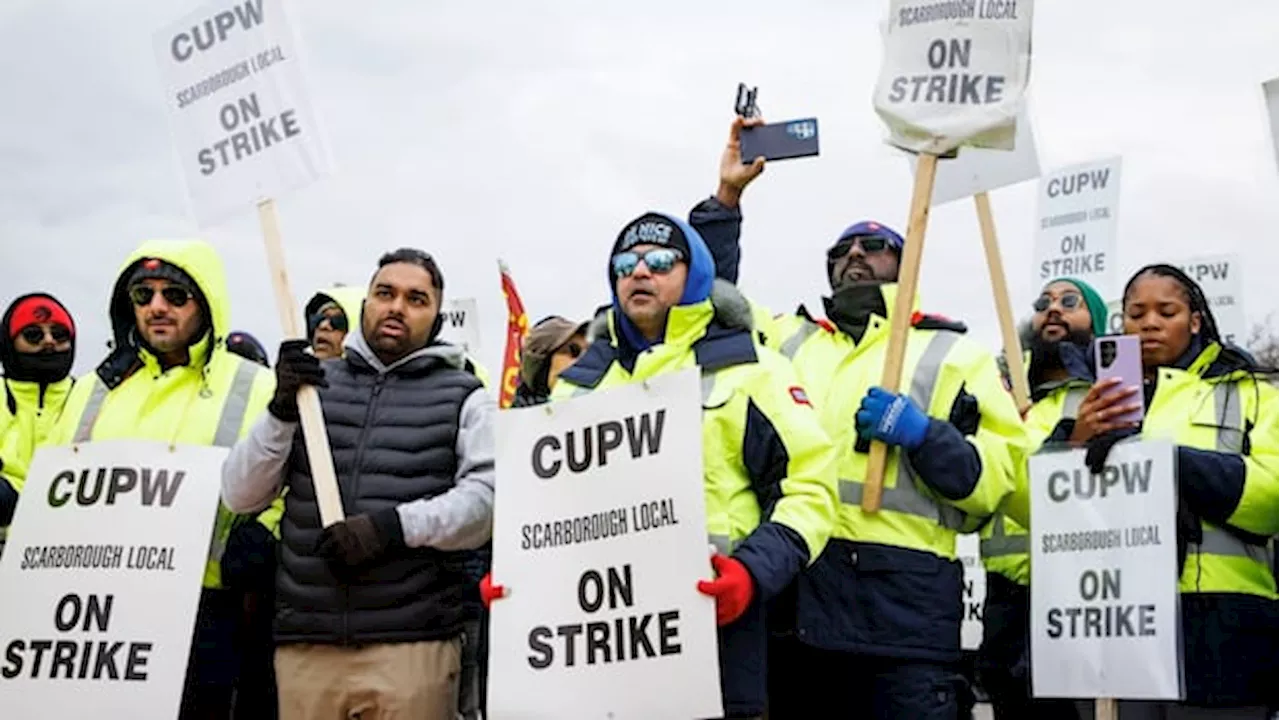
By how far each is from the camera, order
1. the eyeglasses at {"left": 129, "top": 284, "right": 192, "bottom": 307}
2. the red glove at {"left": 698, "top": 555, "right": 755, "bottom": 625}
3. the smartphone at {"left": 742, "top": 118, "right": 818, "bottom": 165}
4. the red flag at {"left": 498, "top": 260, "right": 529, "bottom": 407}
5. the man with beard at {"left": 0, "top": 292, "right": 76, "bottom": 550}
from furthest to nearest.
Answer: the red flag at {"left": 498, "top": 260, "right": 529, "bottom": 407}
the man with beard at {"left": 0, "top": 292, "right": 76, "bottom": 550}
the smartphone at {"left": 742, "top": 118, "right": 818, "bottom": 165}
the eyeglasses at {"left": 129, "top": 284, "right": 192, "bottom": 307}
the red glove at {"left": 698, "top": 555, "right": 755, "bottom": 625}

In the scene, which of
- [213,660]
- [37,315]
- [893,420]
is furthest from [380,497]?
[37,315]

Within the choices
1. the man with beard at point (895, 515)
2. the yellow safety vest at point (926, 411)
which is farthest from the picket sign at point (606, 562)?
the yellow safety vest at point (926, 411)

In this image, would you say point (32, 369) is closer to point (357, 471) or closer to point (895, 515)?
point (357, 471)

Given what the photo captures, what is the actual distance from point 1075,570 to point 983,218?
2075mm

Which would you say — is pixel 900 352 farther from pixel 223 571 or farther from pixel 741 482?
pixel 223 571

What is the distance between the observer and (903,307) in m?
5.02

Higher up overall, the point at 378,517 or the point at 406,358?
the point at 406,358

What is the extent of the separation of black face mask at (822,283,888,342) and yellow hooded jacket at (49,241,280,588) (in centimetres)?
209

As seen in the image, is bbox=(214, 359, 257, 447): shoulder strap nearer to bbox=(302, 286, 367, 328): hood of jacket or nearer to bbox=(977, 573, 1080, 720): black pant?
bbox=(302, 286, 367, 328): hood of jacket

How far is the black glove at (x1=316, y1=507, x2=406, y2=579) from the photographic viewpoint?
4348mm

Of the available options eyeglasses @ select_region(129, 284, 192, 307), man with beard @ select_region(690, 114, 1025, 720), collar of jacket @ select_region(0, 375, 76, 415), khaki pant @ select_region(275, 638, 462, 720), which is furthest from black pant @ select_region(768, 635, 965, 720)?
collar of jacket @ select_region(0, 375, 76, 415)

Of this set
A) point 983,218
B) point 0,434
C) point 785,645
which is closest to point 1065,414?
point 983,218

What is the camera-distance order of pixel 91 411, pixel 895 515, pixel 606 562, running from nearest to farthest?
pixel 606 562
pixel 895 515
pixel 91 411

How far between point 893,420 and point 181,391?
2538mm
